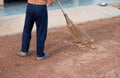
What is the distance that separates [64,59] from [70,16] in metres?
2.18

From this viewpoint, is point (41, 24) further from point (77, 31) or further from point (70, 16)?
point (70, 16)

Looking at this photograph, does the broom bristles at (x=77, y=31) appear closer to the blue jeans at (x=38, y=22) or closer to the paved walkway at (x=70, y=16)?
the blue jeans at (x=38, y=22)

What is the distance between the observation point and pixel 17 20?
6.14 m

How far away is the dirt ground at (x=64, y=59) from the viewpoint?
418 centimetres

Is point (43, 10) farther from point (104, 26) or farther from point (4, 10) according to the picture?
point (4, 10)

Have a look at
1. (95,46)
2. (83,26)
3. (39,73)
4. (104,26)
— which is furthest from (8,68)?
(104,26)

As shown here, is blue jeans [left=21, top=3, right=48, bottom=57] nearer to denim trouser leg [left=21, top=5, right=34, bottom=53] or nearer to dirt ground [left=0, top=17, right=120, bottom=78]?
denim trouser leg [left=21, top=5, right=34, bottom=53]

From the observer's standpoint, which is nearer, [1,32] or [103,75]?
[103,75]

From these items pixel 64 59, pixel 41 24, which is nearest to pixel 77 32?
pixel 64 59

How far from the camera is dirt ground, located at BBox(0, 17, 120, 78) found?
4.18 m

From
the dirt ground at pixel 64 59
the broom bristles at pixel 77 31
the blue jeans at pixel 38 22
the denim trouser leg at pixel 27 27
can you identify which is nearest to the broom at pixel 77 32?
the broom bristles at pixel 77 31

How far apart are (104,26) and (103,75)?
2324mm

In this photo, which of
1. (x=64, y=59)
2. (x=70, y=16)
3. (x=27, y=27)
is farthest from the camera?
(x=70, y=16)

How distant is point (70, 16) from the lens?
21.7ft
